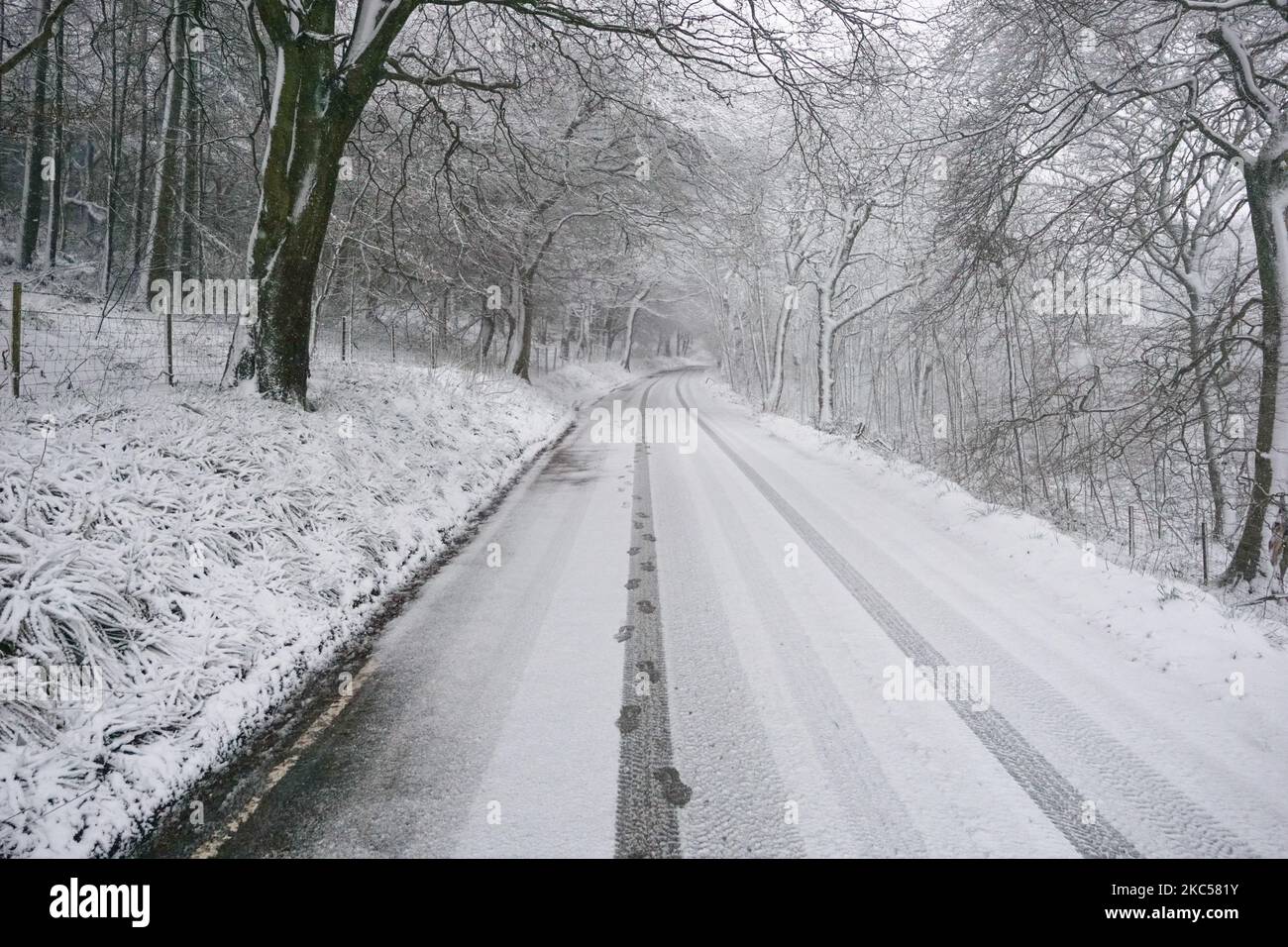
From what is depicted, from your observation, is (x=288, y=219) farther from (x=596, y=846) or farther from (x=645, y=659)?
(x=596, y=846)

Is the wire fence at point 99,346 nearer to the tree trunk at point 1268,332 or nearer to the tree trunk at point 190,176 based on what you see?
the tree trunk at point 190,176

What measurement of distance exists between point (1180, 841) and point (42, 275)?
2055 centimetres

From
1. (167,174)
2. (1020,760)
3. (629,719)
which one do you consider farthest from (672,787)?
(167,174)

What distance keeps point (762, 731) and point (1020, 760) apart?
1195mm

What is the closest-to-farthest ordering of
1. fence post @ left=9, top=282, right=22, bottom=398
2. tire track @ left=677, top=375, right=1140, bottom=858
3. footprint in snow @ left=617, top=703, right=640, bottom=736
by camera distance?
tire track @ left=677, top=375, right=1140, bottom=858 → footprint in snow @ left=617, top=703, right=640, bottom=736 → fence post @ left=9, top=282, right=22, bottom=398

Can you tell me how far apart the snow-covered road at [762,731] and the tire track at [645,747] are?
0.04 ft

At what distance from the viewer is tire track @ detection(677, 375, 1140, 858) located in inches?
93.7

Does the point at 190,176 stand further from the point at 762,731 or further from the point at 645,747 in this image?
the point at 762,731

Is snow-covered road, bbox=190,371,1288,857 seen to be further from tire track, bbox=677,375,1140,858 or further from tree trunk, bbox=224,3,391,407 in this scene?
tree trunk, bbox=224,3,391,407

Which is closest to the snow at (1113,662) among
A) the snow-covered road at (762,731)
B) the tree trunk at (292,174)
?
the snow-covered road at (762,731)

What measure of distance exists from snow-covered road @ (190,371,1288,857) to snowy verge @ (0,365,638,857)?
480 mm

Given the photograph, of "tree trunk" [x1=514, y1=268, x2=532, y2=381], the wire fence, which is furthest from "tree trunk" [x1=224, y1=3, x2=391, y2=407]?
"tree trunk" [x1=514, y1=268, x2=532, y2=381]

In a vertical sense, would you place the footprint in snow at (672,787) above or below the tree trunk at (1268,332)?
below

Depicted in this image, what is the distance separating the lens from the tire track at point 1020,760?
238cm
